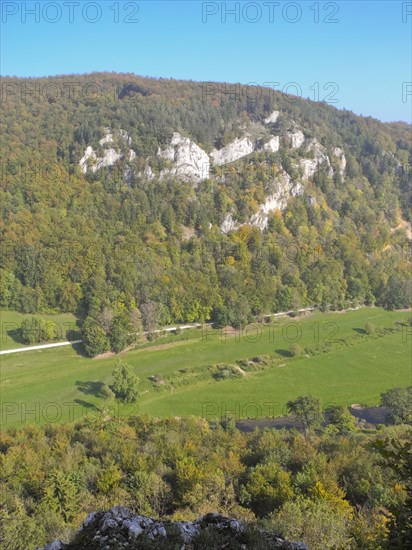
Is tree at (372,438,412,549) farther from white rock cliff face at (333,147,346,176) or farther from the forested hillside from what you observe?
white rock cliff face at (333,147,346,176)

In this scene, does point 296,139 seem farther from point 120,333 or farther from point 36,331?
point 36,331

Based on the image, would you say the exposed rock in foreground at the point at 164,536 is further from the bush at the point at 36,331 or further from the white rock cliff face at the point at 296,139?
the white rock cliff face at the point at 296,139

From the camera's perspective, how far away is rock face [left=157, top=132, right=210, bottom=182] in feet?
375

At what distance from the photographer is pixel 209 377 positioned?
6000 cm

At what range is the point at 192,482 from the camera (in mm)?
26469

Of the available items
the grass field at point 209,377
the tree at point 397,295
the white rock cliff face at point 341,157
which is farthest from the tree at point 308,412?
the white rock cliff face at point 341,157

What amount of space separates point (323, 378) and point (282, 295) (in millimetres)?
29550

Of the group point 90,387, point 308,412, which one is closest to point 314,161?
point 308,412

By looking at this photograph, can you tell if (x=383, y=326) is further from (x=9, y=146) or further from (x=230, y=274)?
(x=9, y=146)

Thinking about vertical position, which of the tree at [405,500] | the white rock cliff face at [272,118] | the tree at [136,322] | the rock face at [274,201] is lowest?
the tree at [136,322]

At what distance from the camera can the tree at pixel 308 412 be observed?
4625 cm

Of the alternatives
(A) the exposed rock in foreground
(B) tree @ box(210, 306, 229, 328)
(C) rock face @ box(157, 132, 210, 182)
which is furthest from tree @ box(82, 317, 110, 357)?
(C) rock face @ box(157, 132, 210, 182)

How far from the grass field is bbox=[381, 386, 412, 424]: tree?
201 inches

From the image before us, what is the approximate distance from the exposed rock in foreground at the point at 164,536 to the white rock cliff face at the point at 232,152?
117 meters
